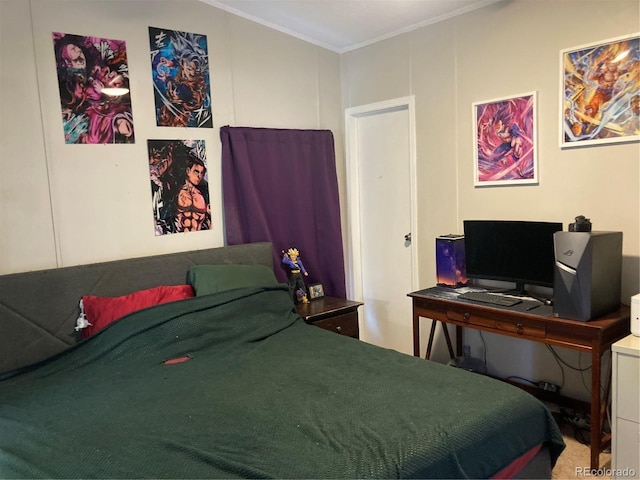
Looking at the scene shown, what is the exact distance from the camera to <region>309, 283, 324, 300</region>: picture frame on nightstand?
3.64 metres

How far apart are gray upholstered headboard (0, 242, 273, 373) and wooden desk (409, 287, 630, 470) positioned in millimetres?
1710

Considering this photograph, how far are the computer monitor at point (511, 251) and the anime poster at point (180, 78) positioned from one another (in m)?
1.95

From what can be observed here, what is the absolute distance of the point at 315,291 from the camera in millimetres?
3660

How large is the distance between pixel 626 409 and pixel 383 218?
2161 millimetres

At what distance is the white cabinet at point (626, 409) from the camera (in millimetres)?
2125

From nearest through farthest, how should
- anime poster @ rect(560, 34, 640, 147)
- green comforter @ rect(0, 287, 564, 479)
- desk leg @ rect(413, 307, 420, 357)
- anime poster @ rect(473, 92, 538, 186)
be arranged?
green comforter @ rect(0, 287, 564, 479) < anime poster @ rect(560, 34, 640, 147) < anime poster @ rect(473, 92, 538, 186) < desk leg @ rect(413, 307, 420, 357)

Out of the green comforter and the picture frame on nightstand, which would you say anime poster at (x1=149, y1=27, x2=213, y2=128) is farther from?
the picture frame on nightstand

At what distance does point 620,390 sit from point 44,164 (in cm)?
312

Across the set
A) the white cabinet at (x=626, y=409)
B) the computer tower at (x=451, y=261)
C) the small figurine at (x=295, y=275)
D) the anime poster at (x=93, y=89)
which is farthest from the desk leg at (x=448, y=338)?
the anime poster at (x=93, y=89)

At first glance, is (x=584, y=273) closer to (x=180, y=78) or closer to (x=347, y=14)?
(x=347, y=14)

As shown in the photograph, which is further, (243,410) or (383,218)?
(383,218)

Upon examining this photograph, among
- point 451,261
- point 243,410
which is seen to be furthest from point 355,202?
point 243,410

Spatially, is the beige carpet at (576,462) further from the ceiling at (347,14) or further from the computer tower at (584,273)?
the ceiling at (347,14)

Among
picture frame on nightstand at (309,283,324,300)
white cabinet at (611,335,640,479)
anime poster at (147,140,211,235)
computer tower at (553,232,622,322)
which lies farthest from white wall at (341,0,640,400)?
anime poster at (147,140,211,235)
